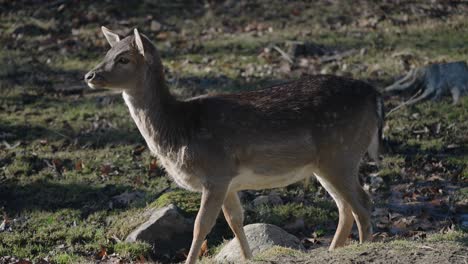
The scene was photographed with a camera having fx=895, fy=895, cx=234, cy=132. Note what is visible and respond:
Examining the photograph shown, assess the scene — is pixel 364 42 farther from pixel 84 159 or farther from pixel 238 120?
pixel 238 120

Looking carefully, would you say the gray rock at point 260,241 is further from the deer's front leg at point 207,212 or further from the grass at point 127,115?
the deer's front leg at point 207,212

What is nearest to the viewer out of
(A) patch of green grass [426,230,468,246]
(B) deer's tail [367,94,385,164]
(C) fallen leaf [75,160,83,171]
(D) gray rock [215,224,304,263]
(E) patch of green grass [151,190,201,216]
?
(A) patch of green grass [426,230,468,246]

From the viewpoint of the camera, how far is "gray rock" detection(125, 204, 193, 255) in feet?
31.2

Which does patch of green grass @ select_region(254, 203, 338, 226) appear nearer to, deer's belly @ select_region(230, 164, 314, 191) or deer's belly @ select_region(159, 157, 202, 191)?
deer's belly @ select_region(230, 164, 314, 191)

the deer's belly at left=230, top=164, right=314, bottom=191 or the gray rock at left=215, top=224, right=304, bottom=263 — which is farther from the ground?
the deer's belly at left=230, top=164, right=314, bottom=191

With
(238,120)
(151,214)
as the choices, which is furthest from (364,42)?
(238,120)

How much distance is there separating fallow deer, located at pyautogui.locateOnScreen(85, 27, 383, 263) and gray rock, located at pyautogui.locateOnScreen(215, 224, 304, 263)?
1.03 feet

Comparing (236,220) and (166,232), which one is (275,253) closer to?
(236,220)

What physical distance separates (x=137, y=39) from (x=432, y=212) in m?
4.25

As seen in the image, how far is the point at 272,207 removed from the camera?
10.5 m

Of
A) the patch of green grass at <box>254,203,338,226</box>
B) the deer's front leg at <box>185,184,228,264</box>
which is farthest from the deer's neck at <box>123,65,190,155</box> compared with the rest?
the patch of green grass at <box>254,203,338,226</box>

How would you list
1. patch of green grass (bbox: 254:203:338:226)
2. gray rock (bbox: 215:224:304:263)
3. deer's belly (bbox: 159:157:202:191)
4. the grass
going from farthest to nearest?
the grass
patch of green grass (bbox: 254:203:338:226)
gray rock (bbox: 215:224:304:263)
deer's belly (bbox: 159:157:202:191)

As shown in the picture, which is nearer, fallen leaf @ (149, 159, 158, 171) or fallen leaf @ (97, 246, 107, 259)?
fallen leaf @ (97, 246, 107, 259)

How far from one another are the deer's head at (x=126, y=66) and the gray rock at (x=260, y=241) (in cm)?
185
